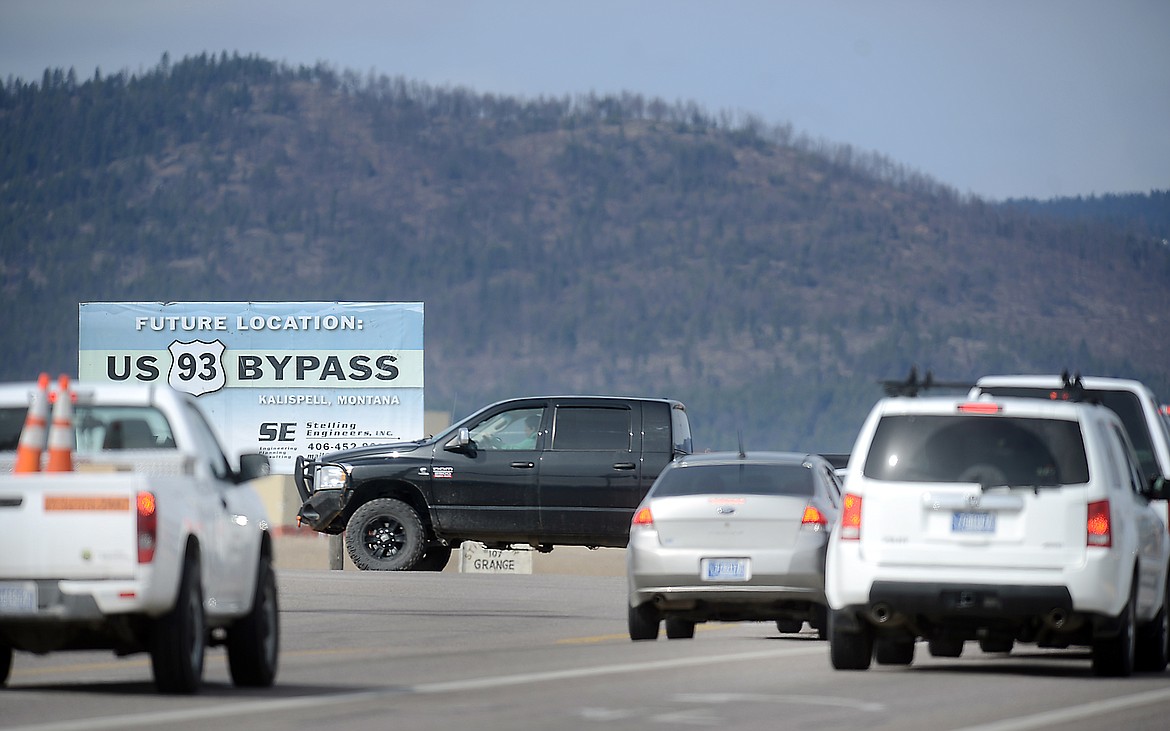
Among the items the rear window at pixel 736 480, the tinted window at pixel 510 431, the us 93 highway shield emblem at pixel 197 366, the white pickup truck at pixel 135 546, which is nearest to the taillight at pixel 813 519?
the rear window at pixel 736 480

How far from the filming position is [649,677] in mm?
13477

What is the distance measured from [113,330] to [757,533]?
25.3m

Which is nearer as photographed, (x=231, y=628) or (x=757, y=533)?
(x=231, y=628)

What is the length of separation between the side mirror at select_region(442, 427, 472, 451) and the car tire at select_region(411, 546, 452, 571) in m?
1.49

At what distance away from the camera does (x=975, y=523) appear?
13.5 meters

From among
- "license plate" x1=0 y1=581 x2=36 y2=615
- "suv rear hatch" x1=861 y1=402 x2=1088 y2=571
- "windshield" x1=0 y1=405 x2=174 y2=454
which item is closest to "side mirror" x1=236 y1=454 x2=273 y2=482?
"windshield" x1=0 y1=405 x2=174 y2=454

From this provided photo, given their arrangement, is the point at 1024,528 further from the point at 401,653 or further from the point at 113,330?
the point at 113,330

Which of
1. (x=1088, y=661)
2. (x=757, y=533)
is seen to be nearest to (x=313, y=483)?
(x=757, y=533)

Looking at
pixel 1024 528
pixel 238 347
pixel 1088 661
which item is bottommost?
pixel 1088 661

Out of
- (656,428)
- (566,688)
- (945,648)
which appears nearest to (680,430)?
(656,428)

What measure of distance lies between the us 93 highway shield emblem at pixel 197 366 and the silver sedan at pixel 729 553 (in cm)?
2369

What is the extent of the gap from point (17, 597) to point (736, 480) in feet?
23.9

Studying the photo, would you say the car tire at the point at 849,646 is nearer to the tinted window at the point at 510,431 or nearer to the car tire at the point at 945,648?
the car tire at the point at 945,648

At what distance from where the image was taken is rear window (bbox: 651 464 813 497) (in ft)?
55.5
